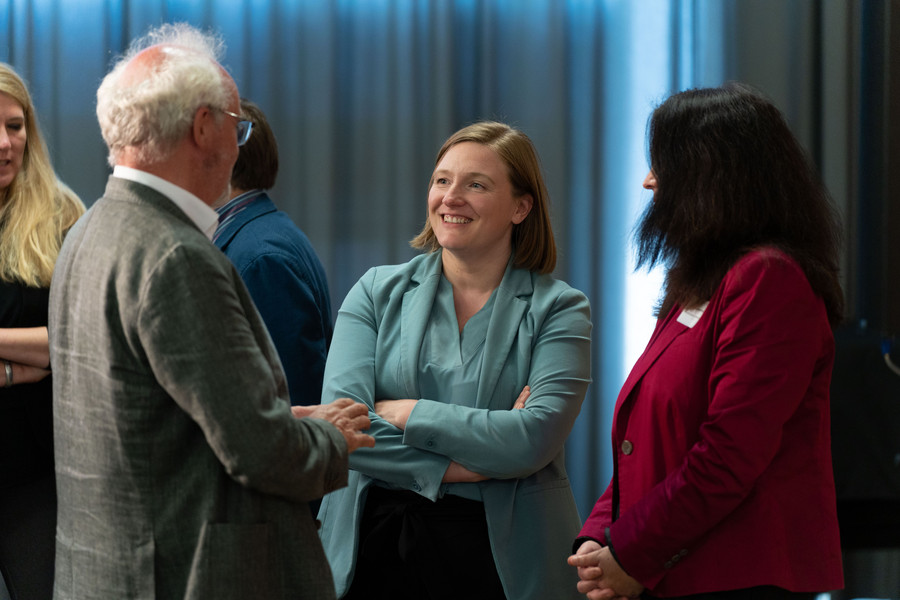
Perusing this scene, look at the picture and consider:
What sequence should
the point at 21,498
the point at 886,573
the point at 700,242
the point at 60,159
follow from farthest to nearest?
1. the point at 60,159
2. the point at 886,573
3. the point at 21,498
4. the point at 700,242

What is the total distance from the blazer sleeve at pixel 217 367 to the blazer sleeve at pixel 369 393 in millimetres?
535

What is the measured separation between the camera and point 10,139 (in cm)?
208

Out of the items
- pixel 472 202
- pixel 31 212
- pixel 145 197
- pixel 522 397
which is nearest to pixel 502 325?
pixel 522 397

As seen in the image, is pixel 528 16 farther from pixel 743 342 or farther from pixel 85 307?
pixel 85 307

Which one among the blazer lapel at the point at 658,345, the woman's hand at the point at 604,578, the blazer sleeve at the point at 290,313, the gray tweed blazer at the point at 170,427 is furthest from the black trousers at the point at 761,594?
the blazer sleeve at the point at 290,313

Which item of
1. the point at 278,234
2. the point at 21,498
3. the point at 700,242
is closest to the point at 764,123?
the point at 700,242

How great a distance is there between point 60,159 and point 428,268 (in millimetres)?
2253

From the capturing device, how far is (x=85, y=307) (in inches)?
49.7

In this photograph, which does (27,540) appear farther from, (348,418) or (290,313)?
(348,418)

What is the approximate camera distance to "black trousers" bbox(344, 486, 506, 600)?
1791mm

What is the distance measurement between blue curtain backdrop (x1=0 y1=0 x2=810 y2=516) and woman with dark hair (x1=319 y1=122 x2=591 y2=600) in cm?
158

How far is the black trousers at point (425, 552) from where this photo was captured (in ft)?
5.88

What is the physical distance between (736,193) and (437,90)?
2.35 metres

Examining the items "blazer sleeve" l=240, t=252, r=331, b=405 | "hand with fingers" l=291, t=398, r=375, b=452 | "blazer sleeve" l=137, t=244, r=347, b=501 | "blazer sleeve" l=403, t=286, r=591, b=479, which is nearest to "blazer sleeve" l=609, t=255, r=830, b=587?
"blazer sleeve" l=403, t=286, r=591, b=479
